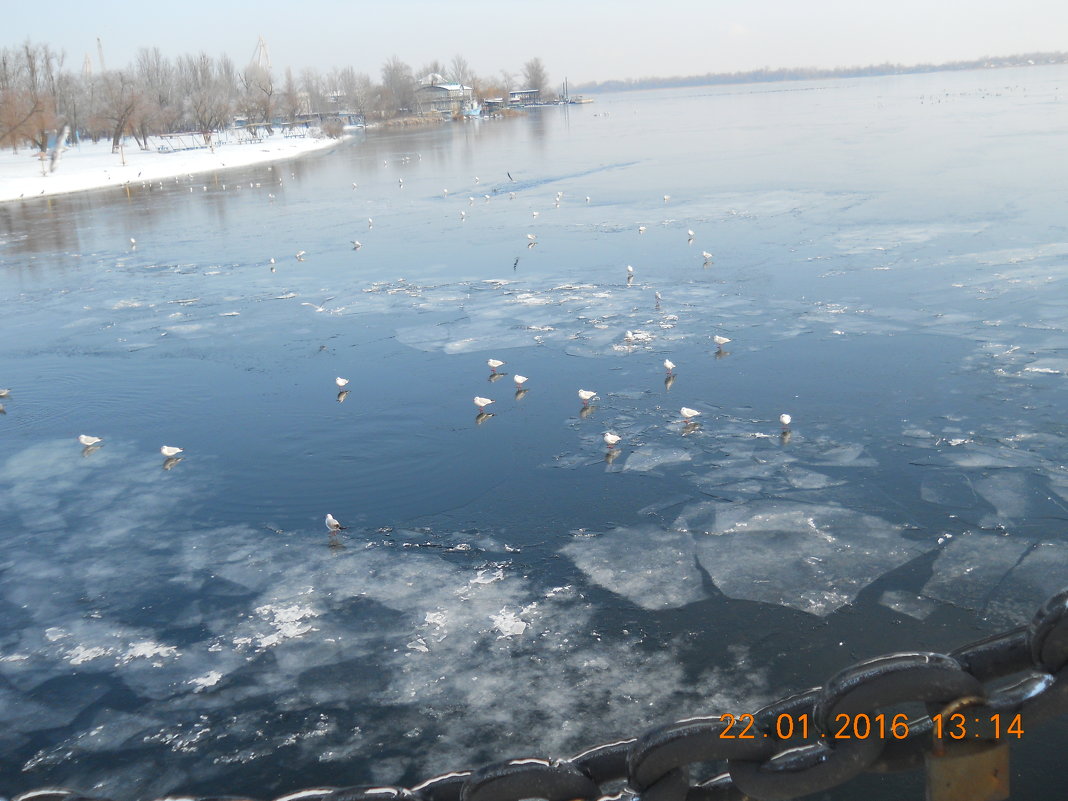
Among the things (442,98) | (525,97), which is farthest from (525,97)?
(442,98)

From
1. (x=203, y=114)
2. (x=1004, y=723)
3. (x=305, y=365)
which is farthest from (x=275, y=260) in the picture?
(x=203, y=114)

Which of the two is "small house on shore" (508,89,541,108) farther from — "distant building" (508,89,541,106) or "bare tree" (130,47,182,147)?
"bare tree" (130,47,182,147)

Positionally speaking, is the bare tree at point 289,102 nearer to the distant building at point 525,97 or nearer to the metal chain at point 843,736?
the distant building at point 525,97

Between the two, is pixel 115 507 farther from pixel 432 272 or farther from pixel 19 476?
pixel 432 272

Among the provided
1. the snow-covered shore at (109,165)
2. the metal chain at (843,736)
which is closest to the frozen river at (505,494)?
the metal chain at (843,736)

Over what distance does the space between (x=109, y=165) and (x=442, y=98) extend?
82.2 metres

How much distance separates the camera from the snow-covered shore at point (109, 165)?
4166 cm

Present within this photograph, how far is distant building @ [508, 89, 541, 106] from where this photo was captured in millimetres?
150250

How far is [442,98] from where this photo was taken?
422ft

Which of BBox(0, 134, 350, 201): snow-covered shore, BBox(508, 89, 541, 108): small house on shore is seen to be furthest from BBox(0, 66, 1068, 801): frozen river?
BBox(508, 89, 541, 108): small house on shore

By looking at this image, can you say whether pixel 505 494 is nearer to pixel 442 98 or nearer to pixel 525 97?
pixel 442 98

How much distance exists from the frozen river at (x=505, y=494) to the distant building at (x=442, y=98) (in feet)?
366

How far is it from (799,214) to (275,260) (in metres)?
10.8

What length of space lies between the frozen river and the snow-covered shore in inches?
1080
